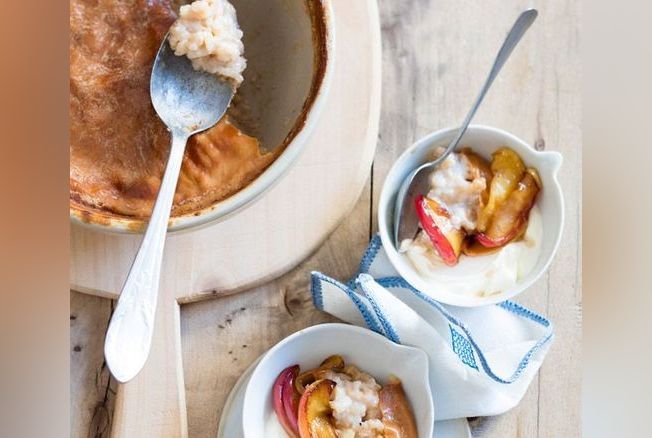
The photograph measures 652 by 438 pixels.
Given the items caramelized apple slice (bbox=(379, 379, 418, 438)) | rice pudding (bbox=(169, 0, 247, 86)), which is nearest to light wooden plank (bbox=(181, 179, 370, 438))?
caramelized apple slice (bbox=(379, 379, 418, 438))

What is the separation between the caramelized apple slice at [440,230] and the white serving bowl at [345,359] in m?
0.12

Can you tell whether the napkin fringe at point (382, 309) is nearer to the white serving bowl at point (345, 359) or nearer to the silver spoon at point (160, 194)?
the white serving bowl at point (345, 359)

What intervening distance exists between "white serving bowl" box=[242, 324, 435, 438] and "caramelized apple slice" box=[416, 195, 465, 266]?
0.39ft

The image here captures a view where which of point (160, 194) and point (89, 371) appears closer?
point (160, 194)

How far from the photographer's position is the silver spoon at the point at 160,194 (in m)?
0.75

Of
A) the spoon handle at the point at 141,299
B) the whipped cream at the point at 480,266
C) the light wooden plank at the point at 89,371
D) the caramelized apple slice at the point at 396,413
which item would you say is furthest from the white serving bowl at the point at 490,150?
the light wooden plank at the point at 89,371

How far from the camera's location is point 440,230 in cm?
82

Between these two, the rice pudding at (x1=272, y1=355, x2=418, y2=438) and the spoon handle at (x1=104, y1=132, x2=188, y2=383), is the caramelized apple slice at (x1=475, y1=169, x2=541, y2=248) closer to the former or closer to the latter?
the rice pudding at (x1=272, y1=355, x2=418, y2=438)

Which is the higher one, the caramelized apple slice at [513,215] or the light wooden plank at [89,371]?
the caramelized apple slice at [513,215]

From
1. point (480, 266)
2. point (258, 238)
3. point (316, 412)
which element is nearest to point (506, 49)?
point (480, 266)

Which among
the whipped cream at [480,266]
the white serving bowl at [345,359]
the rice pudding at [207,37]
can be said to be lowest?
the white serving bowl at [345,359]

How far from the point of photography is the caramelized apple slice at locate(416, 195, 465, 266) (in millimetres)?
824

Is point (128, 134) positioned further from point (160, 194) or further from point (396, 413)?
point (396, 413)

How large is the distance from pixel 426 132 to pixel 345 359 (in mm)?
291
